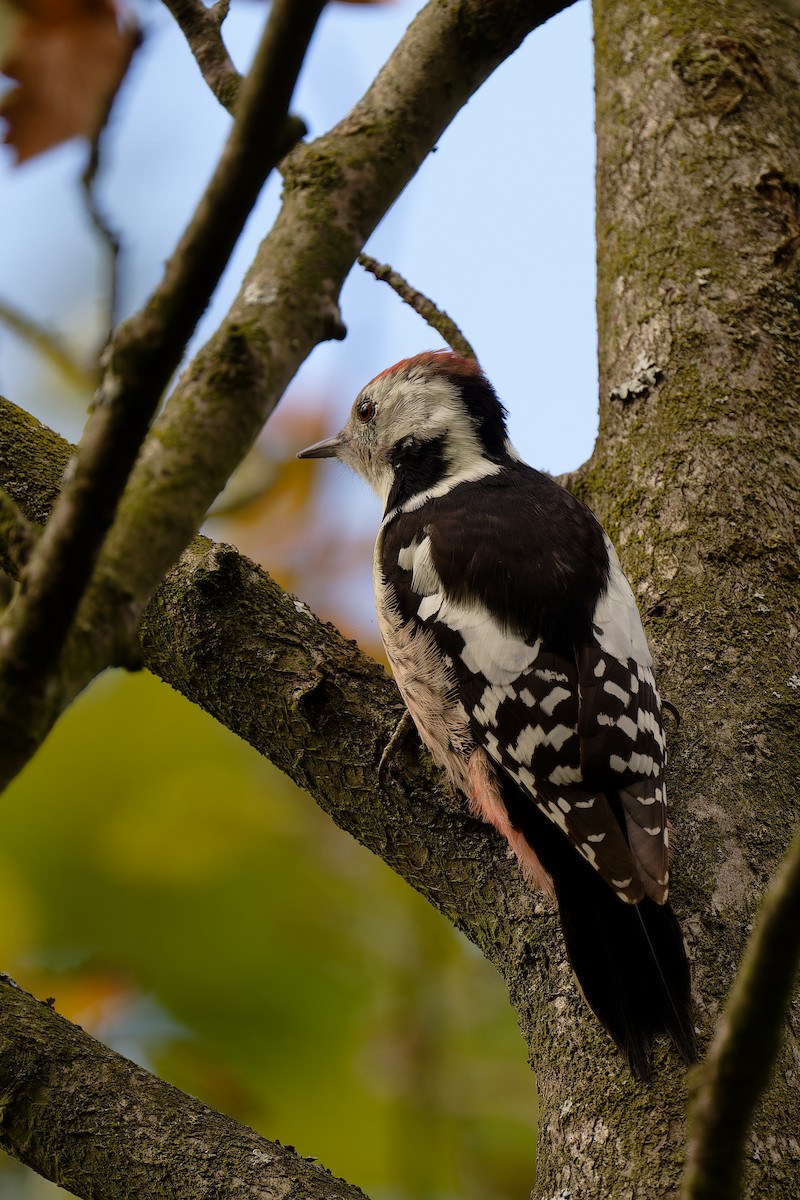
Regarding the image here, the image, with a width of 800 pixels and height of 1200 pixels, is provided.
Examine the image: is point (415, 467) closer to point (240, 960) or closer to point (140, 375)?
point (240, 960)

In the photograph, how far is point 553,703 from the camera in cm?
247

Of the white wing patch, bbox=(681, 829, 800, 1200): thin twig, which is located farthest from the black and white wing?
bbox=(681, 829, 800, 1200): thin twig

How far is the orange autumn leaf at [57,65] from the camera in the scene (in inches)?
104

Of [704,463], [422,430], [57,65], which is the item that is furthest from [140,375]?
[422,430]

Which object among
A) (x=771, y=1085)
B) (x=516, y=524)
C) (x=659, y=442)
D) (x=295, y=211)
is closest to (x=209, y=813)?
(x=516, y=524)

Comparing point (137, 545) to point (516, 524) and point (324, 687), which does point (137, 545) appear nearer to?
point (324, 687)

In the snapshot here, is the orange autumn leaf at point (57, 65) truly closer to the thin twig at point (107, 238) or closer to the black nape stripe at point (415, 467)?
the thin twig at point (107, 238)

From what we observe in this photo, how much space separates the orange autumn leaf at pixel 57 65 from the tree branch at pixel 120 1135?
187 cm

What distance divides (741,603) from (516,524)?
1.90 feet

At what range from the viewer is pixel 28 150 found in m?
2.66

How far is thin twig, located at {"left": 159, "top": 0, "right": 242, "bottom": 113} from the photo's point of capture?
2205 millimetres

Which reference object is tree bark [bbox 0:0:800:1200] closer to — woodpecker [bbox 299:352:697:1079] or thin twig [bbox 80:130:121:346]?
woodpecker [bbox 299:352:697:1079]

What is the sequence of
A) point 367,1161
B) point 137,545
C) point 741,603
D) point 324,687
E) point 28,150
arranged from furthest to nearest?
point 367,1161, point 28,150, point 741,603, point 324,687, point 137,545

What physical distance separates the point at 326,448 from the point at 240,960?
1735 mm
